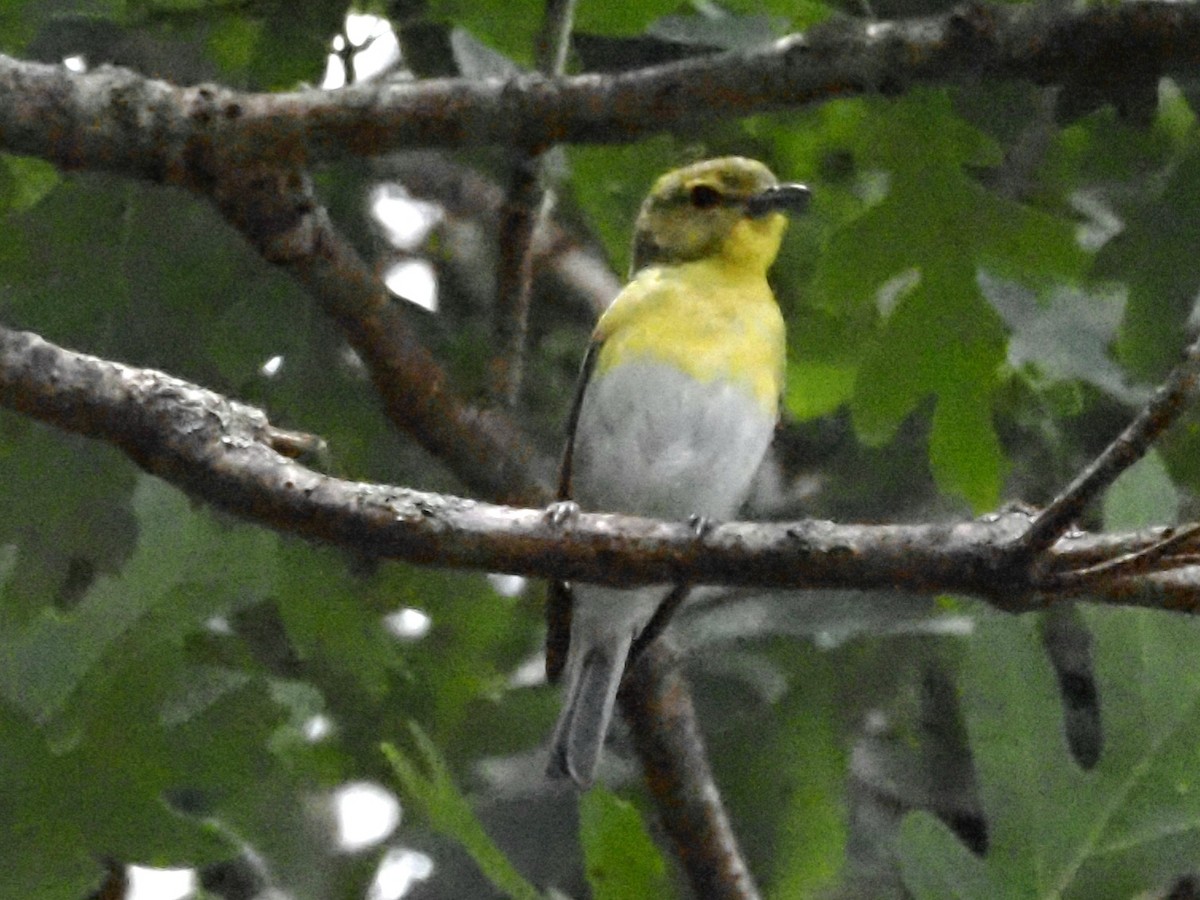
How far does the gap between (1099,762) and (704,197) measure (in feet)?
4.80

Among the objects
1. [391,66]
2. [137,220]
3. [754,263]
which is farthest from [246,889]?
[391,66]

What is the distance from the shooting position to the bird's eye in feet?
12.7

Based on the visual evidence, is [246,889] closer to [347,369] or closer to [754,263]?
[347,369]

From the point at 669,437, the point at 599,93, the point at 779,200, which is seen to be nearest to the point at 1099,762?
the point at 669,437

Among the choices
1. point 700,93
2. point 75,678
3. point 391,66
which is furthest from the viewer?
point 391,66

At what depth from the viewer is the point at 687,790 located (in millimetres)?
3289

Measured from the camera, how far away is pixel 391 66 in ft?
15.1

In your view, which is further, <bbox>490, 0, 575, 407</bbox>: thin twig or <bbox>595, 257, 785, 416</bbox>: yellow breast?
<bbox>595, 257, 785, 416</bbox>: yellow breast

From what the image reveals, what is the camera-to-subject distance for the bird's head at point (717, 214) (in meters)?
3.77

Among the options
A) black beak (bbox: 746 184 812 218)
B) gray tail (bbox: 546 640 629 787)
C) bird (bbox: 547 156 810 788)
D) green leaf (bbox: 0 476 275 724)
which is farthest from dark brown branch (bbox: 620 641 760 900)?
black beak (bbox: 746 184 812 218)

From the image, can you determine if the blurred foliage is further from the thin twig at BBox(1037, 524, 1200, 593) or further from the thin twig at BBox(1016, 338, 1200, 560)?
the thin twig at BBox(1016, 338, 1200, 560)

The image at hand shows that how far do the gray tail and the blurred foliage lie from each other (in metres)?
0.16

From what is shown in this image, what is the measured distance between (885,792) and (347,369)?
1483 mm

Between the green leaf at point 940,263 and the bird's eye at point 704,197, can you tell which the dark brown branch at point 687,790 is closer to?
the green leaf at point 940,263
